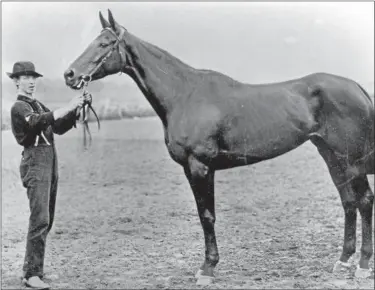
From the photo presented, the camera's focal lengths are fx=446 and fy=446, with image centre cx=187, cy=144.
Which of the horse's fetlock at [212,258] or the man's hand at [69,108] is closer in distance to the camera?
the man's hand at [69,108]

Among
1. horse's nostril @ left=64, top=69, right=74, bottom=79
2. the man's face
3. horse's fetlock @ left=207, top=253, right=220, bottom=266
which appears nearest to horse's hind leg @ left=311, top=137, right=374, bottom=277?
horse's fetlock @ left=207, top=253, right=220, bottom=266

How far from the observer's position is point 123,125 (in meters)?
10.9

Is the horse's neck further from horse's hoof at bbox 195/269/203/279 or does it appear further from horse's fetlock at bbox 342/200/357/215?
horse's fetlock at bbox 342/200/357/215

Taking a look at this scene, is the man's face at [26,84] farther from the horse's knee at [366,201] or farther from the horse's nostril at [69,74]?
the horse's knee at [366,201]

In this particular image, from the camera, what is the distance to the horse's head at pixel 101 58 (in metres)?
4.14

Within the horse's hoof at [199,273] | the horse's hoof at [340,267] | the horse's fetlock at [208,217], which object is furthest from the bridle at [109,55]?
the horse's hoof at [340,267]

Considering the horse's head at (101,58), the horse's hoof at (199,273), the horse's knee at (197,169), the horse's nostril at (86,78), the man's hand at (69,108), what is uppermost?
the horse's head at (101,58)

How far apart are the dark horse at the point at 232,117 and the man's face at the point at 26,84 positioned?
15.5 inches

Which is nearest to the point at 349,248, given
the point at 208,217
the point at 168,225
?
the point at 208,217

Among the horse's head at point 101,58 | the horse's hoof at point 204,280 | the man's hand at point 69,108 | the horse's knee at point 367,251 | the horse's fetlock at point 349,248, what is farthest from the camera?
the horse's fetlock at point 349,248

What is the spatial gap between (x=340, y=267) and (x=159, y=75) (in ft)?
9.33

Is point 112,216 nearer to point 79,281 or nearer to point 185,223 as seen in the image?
point 185,223

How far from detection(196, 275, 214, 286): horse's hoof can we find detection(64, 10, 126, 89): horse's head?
225 cm

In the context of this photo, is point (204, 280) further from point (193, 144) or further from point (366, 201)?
point (366, 201)
